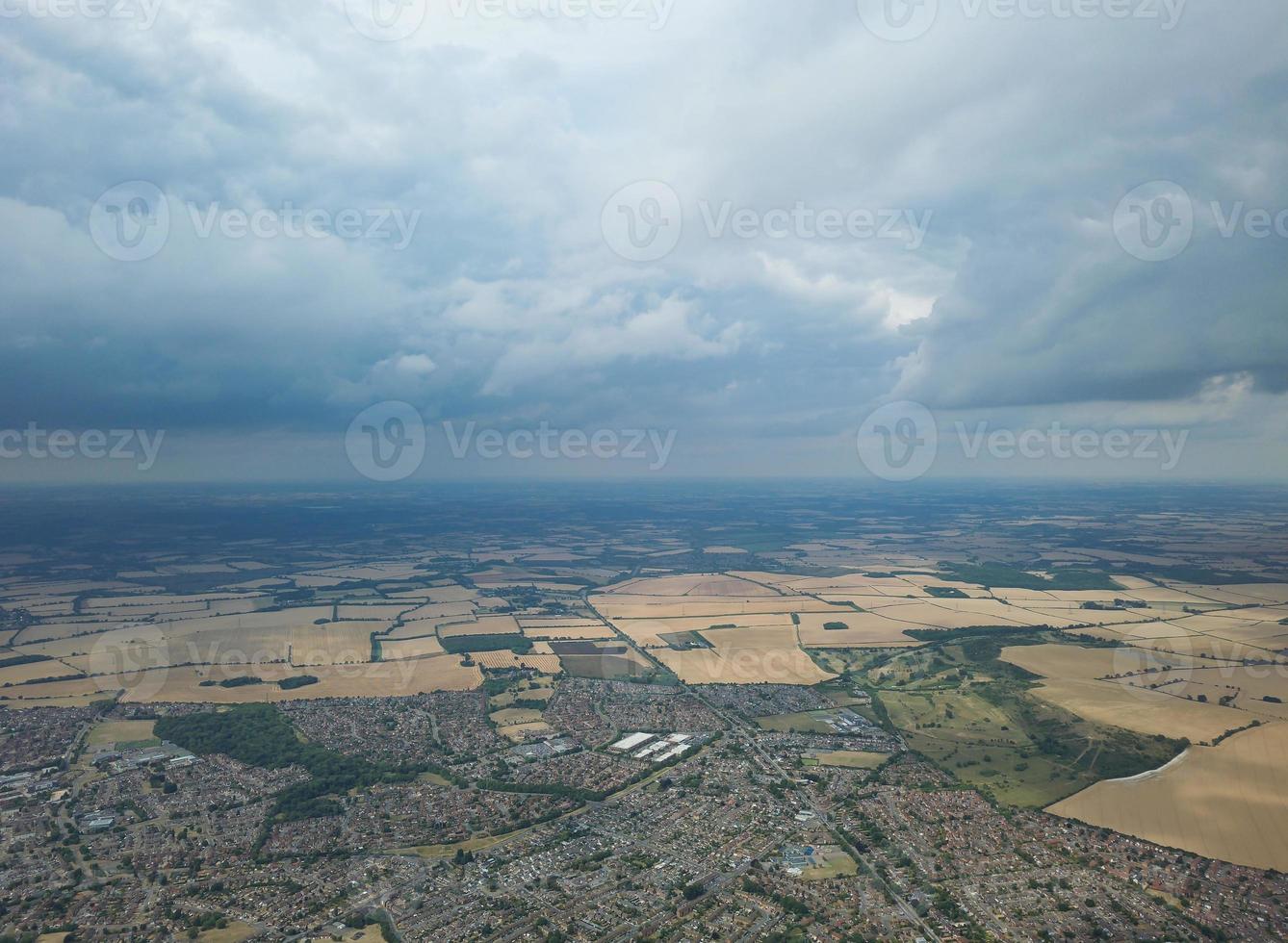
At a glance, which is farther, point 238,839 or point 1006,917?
point 238,839

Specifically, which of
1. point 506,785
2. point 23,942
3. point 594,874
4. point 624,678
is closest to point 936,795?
point 594,874

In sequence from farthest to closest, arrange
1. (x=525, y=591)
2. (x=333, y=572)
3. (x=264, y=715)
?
(x=333, y=572), (x=525, y=591), (x=264, y=715)

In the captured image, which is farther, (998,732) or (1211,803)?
(998,732)

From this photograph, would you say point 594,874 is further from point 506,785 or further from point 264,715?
point 264,715

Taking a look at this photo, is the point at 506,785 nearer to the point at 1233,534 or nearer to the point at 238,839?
the point at 238,839

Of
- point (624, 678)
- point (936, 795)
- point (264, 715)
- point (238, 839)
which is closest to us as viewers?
point (238, 839)

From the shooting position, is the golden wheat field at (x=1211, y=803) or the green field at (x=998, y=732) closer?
the golden wheat field at (x=1211, y=803)

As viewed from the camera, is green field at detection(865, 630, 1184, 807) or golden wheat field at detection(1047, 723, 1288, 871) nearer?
golden wheat field at detection(1047, 723, 1288, 871)

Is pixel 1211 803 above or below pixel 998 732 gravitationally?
above

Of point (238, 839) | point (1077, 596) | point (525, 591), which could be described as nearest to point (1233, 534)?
point (1077, 596)
